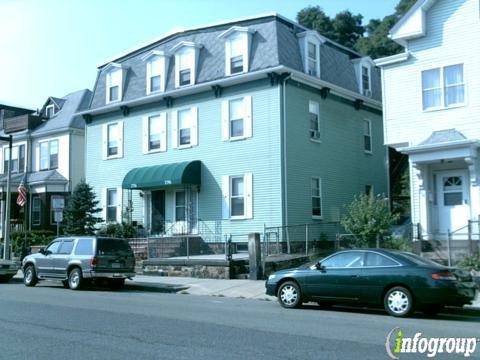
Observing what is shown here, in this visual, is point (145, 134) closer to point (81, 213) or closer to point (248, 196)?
point (81, 213)

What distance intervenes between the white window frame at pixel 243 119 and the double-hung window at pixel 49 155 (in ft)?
48.8

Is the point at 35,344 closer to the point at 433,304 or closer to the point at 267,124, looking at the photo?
the point at 433,304

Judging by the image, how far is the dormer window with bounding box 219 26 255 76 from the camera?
25.6m

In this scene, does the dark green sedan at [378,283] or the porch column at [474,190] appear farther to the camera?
the porch column at [474,190]

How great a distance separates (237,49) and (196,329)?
17.5 meters

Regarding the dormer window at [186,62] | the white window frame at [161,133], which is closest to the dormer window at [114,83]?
the white window frame at [161,133]

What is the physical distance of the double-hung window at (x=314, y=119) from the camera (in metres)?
26.2

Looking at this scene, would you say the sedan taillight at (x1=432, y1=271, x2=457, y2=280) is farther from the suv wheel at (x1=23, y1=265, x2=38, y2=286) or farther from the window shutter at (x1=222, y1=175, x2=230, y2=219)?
the window shutter at (x1=222, y1=175, x2=230, y2=219)

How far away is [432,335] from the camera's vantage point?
10.0 metres

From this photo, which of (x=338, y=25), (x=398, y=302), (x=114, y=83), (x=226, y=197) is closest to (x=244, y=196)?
(x=226, y=197)

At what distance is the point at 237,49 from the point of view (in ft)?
85.3

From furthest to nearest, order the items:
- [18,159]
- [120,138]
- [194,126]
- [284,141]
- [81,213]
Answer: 1. [18,159]
2. [120,138]
3. [81,213]
4. [194,126]
5. [284,141]

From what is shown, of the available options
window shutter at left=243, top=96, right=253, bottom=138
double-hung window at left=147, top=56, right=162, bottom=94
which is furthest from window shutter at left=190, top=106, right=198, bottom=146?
window shutter at left=243, top=96, right=253, bottom=138

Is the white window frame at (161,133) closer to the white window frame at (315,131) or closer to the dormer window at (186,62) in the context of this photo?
the dormer window at (186,62)
